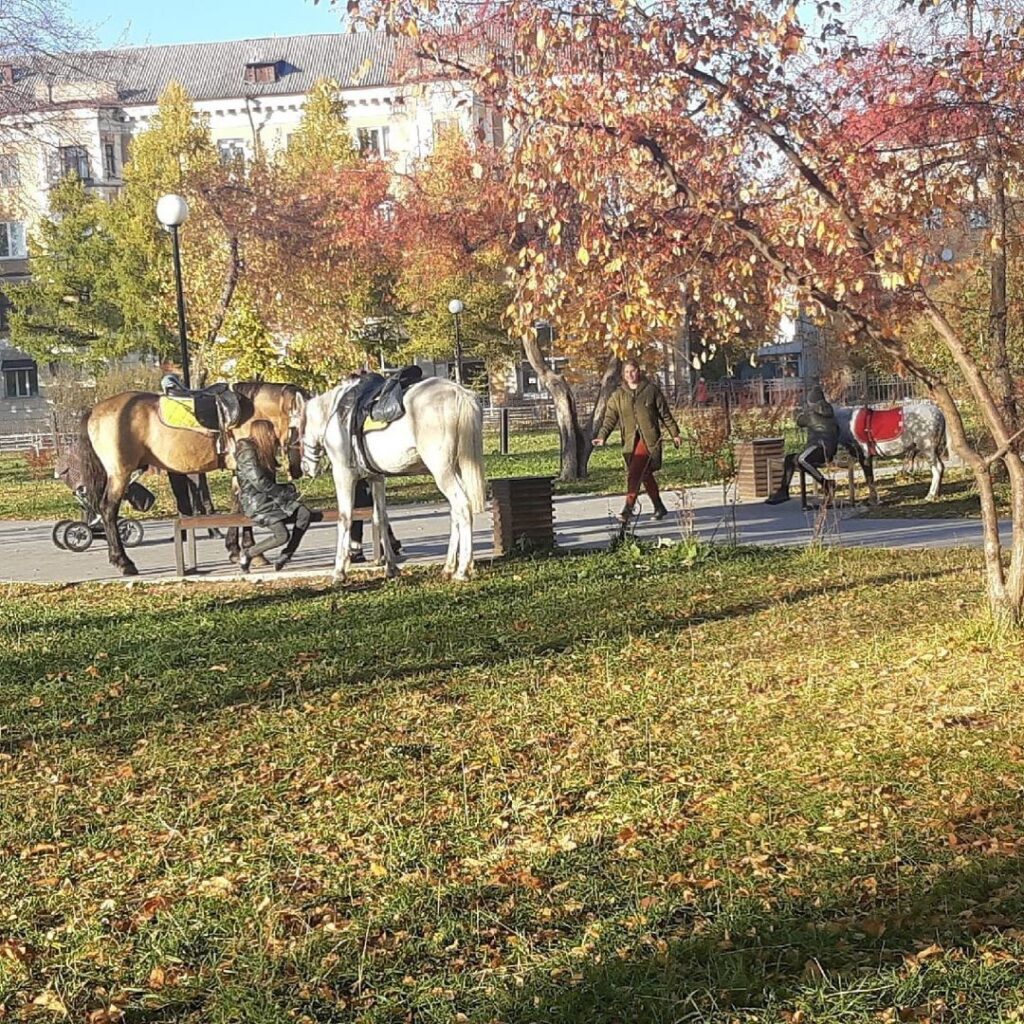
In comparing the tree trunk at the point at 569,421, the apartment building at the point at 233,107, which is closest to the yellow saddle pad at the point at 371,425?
the tree trunk at the point at 569,421

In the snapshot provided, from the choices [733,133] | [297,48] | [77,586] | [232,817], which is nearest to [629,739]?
[232,817]

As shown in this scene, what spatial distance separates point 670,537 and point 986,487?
708cm

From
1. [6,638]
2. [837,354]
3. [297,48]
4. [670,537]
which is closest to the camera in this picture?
[6,638]

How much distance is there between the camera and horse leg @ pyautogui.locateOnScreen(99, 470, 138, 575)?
48.3 feet

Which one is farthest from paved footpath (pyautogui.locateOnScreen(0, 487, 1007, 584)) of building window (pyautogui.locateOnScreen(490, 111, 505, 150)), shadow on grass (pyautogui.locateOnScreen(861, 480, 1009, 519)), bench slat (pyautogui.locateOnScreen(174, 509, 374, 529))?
building window (pyautogui.locateOnScreen(490, 111, 505, 150))

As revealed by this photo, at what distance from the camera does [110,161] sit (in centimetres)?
7100

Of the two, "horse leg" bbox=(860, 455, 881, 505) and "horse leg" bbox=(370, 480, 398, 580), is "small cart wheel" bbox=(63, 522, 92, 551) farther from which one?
"horse leg" bbox=(860, 455, 881, 505)

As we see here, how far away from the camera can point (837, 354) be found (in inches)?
1657

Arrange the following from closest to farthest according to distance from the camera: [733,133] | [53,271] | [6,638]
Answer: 1. [733,133]
2. [6,638]
3. [53,271]

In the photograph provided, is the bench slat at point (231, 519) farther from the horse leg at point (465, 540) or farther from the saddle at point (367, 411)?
the horse leg at point (465, 540)

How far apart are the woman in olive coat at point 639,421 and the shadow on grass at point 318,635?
7.70 ft

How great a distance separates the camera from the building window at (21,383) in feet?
232

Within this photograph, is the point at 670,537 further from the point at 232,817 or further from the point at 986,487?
the point at 232,817

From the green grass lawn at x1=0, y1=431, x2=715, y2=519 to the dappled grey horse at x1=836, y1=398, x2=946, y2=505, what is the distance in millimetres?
4565
